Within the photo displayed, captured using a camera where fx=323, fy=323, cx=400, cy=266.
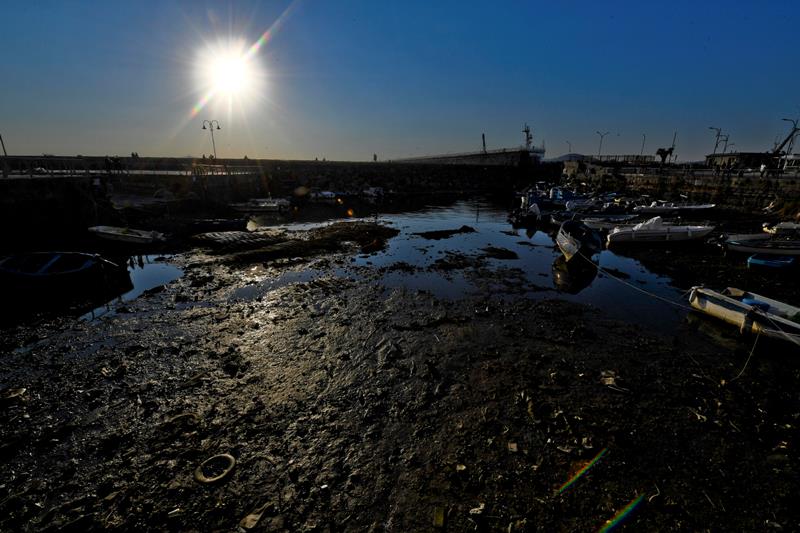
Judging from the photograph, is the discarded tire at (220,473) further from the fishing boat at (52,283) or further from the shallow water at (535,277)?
the fishing boat at (52,283)

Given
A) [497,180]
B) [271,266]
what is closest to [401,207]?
[271,266]

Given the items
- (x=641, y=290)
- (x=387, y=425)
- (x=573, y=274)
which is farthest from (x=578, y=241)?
(x=387, y=425)

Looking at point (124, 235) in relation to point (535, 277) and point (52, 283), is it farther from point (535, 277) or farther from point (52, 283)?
point (535, 277)

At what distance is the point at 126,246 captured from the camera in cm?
2242

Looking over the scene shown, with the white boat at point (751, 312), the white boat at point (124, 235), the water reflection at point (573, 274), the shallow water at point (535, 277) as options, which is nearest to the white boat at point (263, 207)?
the white boat at point (124, 235)

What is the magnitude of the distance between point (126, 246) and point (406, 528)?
86.6ft

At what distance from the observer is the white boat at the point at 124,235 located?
2153 centimetres

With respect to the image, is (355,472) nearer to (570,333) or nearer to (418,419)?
(418,419)

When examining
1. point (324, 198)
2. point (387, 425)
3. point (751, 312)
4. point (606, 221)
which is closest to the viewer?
point (387, 425)

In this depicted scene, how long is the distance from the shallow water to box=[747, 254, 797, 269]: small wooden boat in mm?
4954

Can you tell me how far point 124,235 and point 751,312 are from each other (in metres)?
32.6

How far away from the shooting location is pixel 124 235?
21.9 m

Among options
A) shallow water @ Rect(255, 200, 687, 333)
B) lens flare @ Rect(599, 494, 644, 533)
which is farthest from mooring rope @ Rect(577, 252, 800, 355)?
lens flare @ Rect(599, 494, 644, 533)

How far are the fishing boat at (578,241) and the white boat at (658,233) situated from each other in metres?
4.37
